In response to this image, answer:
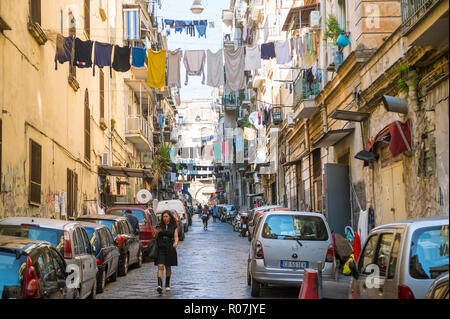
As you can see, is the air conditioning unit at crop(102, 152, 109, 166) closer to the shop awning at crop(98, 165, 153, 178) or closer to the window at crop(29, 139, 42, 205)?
the shop awning at crop(98, 165, 153, 178)

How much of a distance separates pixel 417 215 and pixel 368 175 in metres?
4.07

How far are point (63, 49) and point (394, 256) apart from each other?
48.5 ft

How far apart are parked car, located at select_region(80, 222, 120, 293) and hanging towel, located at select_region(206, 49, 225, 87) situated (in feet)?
26.5

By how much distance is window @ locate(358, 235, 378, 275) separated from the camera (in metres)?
7.03

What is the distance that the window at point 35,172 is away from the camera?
661 inches

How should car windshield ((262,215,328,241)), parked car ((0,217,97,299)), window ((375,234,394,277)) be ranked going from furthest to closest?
car windshield ((262,215,328,241))
parked car ((0,217,97,299))
window ((375,234,394,277))

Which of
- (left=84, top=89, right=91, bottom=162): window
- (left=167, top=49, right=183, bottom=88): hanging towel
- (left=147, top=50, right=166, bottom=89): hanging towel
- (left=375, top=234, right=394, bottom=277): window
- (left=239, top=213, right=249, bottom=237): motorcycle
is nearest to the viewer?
(left=375, top=234, right=394, bottom=277): window

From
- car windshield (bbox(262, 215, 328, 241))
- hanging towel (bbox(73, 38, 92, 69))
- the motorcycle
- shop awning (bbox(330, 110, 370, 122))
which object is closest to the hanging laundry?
hanging towel (bbox(73, 38, 92, 69))

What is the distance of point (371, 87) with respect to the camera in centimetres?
1620

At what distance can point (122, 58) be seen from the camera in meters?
19.6

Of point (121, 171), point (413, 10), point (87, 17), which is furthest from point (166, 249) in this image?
point (121, 171)

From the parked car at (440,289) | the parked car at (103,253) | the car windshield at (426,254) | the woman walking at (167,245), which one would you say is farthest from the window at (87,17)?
the parked car at (440,289)

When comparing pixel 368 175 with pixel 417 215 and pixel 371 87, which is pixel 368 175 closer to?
pixel 371 87

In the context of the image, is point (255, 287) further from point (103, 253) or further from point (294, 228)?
point (103, 253)
